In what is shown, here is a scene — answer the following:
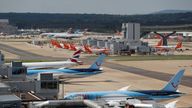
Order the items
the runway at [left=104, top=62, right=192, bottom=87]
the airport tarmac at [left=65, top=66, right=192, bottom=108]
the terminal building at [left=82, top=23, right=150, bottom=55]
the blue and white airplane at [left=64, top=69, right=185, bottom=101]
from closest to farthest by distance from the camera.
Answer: the blue and white airplane at [left=64, top=69, right=185, bottom=101], the airport tarmac at [left=65, top=66, right=192, bottom=108], the runway at [left=104, top=62, right=192, bottom=87], the terminal building at [left=82, top=23, right=150, bottom=55]

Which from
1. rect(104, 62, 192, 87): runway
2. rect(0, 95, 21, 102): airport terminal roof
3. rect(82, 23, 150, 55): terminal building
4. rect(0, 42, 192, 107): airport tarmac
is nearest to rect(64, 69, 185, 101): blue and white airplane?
rect(0, 42, 192, 107): airport tarmac

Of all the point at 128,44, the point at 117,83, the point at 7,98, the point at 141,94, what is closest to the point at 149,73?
the point at 117,83

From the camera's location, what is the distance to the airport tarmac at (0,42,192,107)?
83625mm

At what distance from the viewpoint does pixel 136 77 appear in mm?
100688

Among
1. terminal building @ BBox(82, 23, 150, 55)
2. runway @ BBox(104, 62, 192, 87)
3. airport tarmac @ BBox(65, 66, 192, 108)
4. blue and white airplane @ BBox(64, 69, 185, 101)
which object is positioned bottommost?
airport tarmac @ BBox(65, 66, 192, 108)

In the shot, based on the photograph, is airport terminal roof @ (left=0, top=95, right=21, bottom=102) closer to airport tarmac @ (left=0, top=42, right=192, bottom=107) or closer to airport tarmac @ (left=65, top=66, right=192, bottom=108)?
airport tarmac @ (left=0, top=42, right=192, bottom=107)

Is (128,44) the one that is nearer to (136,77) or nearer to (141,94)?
(136,77)

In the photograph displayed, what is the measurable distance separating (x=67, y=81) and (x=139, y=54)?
83501mm

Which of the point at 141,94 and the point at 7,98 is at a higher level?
the point at 7,98

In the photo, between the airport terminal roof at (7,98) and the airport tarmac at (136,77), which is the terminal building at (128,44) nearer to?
the airport tarmac at (136,77)

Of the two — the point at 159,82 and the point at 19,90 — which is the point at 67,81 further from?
the point at 19,90

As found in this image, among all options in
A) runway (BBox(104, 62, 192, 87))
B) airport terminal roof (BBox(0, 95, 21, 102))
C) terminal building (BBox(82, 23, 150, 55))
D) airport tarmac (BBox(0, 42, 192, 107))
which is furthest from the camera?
terminal building (BBox(82, 23, 150, 55))

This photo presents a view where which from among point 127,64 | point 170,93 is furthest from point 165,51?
point 170,93

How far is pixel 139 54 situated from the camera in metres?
172
